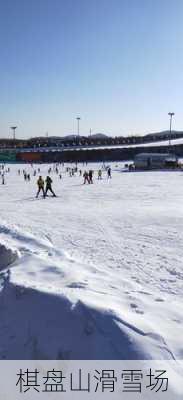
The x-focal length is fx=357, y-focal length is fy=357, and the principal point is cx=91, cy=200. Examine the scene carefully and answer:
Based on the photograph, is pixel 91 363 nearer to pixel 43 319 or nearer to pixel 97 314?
pixel 97 314

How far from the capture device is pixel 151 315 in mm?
4648

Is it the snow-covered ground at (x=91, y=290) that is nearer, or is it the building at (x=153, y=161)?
the snow-covered ground at (x=91, y=290)

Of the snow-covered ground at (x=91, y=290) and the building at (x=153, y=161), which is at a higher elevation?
the building at (x=153, y=161)

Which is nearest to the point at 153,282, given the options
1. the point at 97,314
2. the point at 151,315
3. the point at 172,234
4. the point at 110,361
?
the point at 151,315

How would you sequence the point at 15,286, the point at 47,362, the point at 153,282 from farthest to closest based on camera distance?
the point at 153,282 → the point at 15,286 → the point at 47,362

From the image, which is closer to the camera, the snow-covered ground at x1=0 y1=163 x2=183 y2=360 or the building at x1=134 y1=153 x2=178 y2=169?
the snow-covered ground at x1=0 y1=163 x2=183 y2=360

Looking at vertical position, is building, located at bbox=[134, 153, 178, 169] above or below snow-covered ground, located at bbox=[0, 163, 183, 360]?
above

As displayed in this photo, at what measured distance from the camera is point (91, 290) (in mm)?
5340

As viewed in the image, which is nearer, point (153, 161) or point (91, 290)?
point (91, 290)

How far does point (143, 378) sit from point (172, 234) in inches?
245

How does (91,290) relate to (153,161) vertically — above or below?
below

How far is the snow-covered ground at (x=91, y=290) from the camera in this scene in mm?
3982

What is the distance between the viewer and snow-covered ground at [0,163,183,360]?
3.98m

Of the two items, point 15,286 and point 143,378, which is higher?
point 15,286
